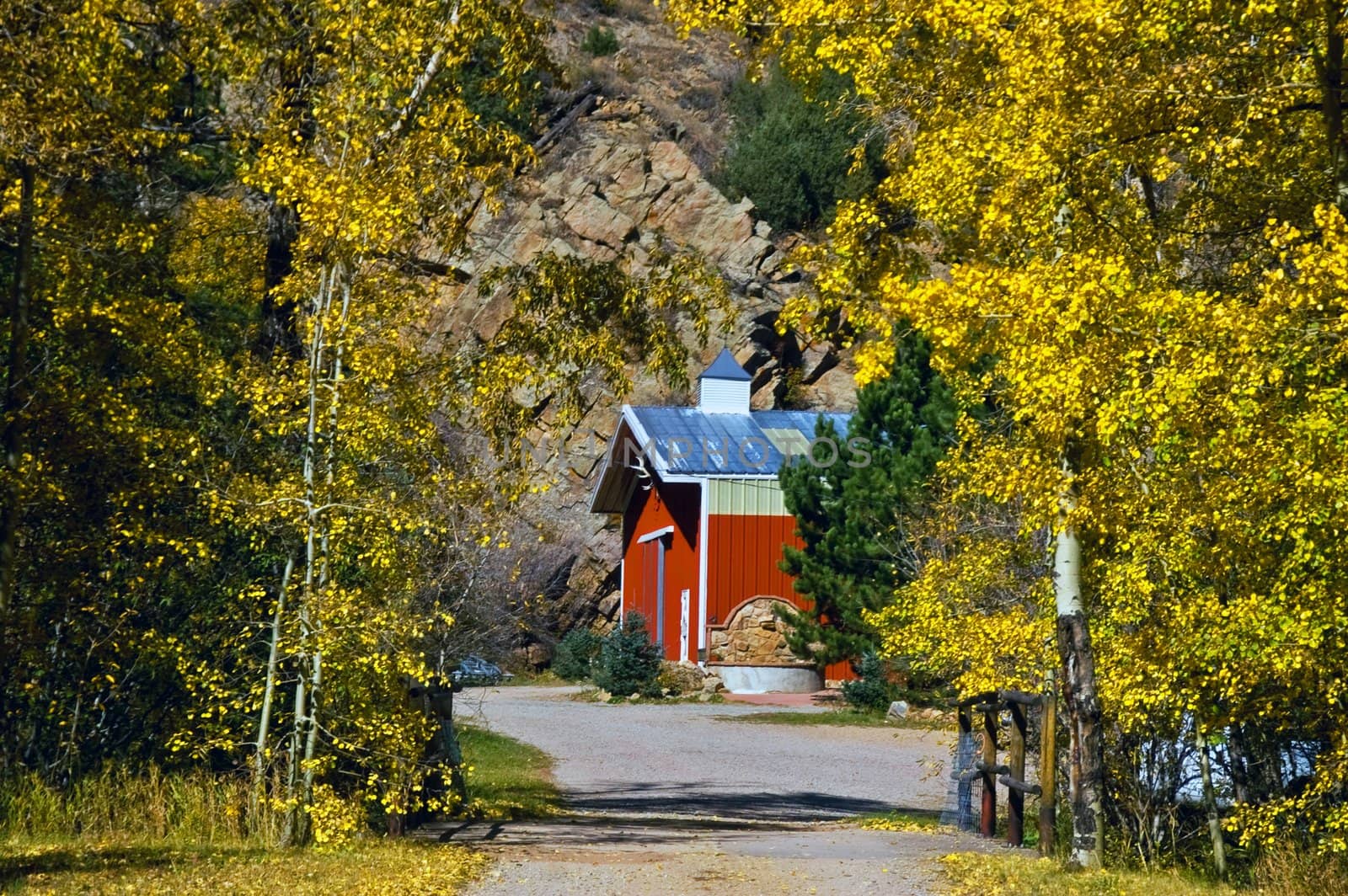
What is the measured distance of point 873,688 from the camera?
29.0 meters

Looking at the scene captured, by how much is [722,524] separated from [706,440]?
2.34 m

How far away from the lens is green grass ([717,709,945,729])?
2777 centimetres

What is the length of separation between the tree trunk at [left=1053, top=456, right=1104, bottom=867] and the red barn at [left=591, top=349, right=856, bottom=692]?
2267 centimetres

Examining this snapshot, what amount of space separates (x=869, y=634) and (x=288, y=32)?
64.0 ft

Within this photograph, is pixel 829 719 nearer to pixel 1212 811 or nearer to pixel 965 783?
pixel 965 783

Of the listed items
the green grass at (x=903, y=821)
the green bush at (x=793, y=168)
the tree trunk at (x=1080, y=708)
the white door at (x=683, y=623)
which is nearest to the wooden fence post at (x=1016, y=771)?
the tree trunk at (x=1080, y=708)

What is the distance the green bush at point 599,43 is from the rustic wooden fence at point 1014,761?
57185 mm

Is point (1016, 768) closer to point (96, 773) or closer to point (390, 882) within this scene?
point (390, 882)

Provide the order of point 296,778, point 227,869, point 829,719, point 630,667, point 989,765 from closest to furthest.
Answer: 1. point 227,869
2. point 296,778
3. point 989,765
4. point 829,719
5. point 630,667

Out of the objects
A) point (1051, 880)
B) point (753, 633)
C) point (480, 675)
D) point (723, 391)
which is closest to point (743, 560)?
point (753, 633)

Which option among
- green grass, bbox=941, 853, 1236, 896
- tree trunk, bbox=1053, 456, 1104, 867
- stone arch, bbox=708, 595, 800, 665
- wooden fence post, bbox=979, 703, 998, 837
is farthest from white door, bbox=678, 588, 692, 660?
tree trunk, bbox=1053, 456, 1104, 867

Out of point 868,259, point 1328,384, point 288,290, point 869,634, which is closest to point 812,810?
point 868,259

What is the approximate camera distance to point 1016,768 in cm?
1145

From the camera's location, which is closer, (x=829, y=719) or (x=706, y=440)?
(x=829, y=719)
